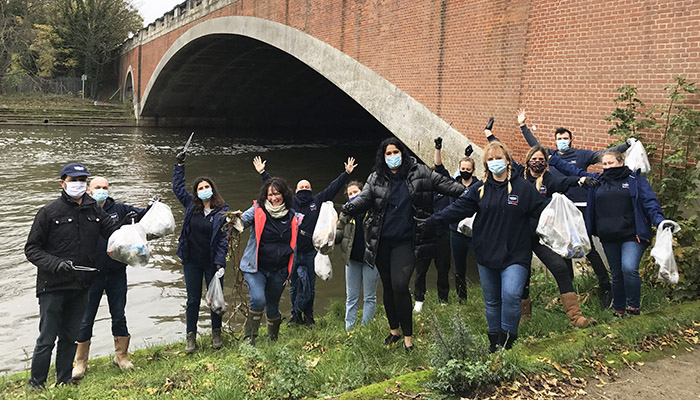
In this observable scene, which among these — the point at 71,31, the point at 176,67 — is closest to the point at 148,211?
the point at 176,67

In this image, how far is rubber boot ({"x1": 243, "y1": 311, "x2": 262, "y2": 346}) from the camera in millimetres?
4722

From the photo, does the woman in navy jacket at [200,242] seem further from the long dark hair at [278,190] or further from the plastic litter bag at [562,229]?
the plastic litter bag at [562,229]

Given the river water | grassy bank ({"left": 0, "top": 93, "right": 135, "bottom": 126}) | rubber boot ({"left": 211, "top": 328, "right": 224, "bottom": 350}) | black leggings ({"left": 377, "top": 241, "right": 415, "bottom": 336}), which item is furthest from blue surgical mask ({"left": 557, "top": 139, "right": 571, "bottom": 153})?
grassy bank ({"left": 0, "top": 93, "right": 135, "bottom": 126})

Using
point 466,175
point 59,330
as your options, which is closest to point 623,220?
point 466,175

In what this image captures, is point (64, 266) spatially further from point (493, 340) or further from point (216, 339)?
point (493, 340)

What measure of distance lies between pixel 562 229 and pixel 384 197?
129cm

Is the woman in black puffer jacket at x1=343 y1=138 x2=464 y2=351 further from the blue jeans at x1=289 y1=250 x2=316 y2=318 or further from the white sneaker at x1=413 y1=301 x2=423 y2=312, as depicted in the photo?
the blue jeans at x1=289 y1=250 x2=316 y2=318

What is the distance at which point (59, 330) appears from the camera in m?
4.12

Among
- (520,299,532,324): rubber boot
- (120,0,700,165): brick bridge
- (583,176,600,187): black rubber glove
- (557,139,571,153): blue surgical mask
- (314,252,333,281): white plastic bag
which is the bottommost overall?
(520,299,532,324): rubber boot

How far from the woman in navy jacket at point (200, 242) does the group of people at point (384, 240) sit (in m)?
0.01

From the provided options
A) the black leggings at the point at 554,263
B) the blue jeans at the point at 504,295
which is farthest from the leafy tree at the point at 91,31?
the blue jeans at the point at 504,295

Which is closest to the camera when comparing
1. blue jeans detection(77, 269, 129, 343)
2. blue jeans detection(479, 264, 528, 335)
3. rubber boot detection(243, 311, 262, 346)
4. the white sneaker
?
blue jeans detection(479, 264, 528, 335)

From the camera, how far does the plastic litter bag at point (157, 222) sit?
4.73m

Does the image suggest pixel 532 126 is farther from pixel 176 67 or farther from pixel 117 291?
pixel 176 67
